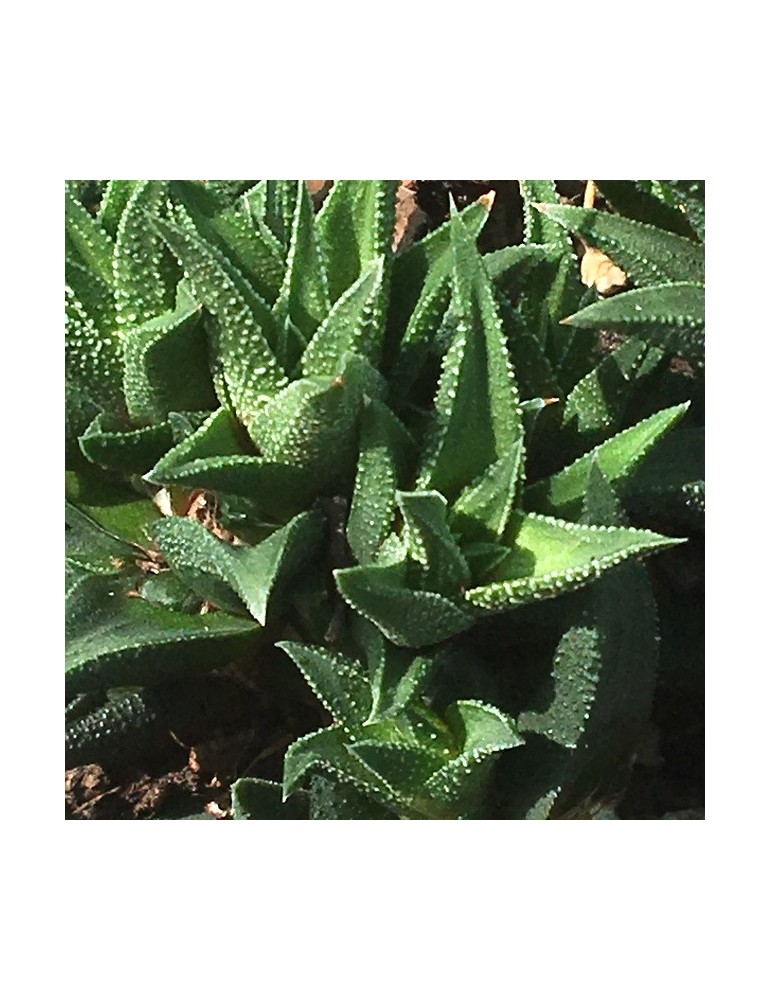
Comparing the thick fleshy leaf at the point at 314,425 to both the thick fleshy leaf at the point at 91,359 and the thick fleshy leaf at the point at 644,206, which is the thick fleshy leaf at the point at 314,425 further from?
the thick fleshy leaf at the point at 644,206

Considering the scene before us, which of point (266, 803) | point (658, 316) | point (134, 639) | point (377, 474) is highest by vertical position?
point (658, 316)

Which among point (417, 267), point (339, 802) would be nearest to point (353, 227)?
point (417, 267)

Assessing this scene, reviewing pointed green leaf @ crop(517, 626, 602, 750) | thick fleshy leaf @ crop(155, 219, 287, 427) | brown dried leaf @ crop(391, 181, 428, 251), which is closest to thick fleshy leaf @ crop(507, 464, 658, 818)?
pointed green leaf @ crop(517, 626, 602, 750)

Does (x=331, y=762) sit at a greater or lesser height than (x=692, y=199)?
lesser

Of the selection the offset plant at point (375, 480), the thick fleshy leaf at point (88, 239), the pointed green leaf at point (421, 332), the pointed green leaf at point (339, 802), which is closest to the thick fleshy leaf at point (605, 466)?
the offset plant at point (375, 480)

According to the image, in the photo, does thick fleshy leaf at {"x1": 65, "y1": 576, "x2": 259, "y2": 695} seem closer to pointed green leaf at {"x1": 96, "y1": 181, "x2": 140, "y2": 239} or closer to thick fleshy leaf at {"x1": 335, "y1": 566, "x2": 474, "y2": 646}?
thick fleshy leaf at {"x1": 335, "y1": 566, "x2": 474, "y2": 646}

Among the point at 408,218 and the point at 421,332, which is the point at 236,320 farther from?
the point at 408,218

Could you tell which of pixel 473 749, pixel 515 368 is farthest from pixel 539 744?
pixel 515 368

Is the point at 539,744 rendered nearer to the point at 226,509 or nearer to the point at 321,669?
the point at 321,669
